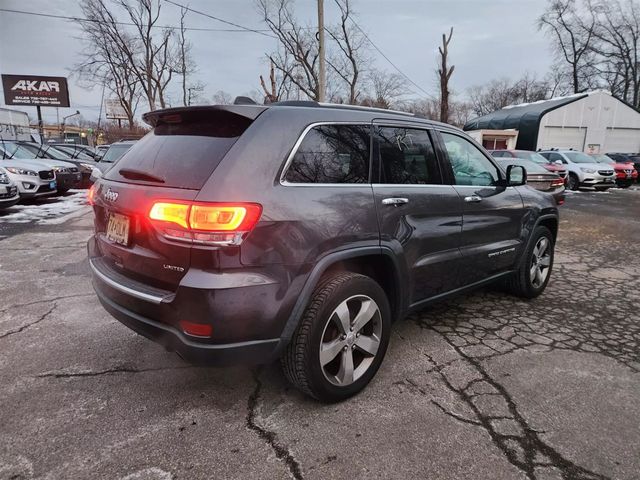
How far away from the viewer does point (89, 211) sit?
9992mm

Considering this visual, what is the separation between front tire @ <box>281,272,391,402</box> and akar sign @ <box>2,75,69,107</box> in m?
31.8

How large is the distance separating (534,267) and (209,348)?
3559 millimetres

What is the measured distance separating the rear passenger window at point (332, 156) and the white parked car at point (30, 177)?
32.1 ft

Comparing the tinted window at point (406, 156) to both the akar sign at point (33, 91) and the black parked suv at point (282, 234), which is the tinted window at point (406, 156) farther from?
the akar sign at point (33, 91)

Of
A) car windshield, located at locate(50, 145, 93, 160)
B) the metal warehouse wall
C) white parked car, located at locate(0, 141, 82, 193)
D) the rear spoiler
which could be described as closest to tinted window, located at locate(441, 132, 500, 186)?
the rear spoiler

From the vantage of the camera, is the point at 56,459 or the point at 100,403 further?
the point at 100,403

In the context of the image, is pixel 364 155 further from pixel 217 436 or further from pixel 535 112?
pixel 535 112

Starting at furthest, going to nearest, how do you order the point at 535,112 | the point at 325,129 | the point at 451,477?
1. the point at 535,112
2. the point at 325,129
3. the point at 451,477

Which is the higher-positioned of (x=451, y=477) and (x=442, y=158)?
(x=442, y=158)

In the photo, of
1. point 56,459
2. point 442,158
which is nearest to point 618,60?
point 442,158

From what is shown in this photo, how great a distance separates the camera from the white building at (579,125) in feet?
99.5

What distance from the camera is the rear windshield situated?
2.13 m

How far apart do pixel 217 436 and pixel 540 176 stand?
11.4m

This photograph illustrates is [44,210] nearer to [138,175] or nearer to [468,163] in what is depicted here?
[138,175]
